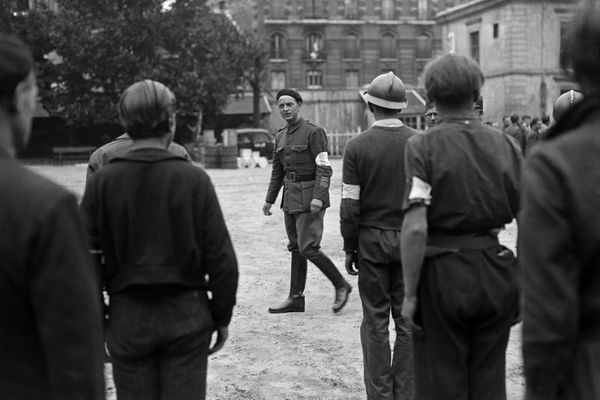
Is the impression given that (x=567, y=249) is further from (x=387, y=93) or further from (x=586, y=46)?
(x=387, y=93)

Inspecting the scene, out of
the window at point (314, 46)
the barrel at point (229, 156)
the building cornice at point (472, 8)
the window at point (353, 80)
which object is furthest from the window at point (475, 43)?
the window at point (353, 80)

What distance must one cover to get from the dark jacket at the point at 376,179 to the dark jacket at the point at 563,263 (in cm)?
274

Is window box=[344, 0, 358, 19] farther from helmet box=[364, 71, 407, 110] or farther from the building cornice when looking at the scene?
helmet box=[364, 71, 407, 110]

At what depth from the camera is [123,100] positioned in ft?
11.3

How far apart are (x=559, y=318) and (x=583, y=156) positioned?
17.8 inches

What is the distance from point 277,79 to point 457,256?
65.7 metres

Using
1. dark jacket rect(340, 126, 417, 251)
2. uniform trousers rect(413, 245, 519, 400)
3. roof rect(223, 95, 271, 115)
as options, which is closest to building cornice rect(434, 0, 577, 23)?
roof rect(223, 95, 271, 115)

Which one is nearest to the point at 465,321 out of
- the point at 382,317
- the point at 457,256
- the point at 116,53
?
the point at 457,256

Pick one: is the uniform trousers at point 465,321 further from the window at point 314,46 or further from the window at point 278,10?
the window at point 278,10

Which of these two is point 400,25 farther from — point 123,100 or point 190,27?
point 123,100

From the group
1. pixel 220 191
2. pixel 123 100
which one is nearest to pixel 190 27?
pixel 220 191

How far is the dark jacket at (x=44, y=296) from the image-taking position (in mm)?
2049

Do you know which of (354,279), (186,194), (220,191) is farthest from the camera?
(220,191)

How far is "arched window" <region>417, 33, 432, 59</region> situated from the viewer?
234 feet
